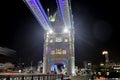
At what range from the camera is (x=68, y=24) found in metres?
42.8

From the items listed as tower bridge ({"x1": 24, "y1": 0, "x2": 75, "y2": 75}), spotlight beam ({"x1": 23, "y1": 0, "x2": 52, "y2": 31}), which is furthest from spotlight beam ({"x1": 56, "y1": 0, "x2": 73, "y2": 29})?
spotlight beam ({"x1": 23, "y1": 0, "x2": 52, "y2": 31})

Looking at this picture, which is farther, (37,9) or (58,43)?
(58,43)

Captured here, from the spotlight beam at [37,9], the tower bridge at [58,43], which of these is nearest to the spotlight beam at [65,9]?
the tower bridge at [58,43]

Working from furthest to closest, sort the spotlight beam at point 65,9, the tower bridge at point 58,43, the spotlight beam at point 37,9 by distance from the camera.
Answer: the tower bridge at point 58,43 → the spotlight beam at point 65,9 → the spotlight beam at point 37,9

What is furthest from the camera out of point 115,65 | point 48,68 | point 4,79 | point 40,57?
point 115,65

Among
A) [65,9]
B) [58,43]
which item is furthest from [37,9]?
[58,43]

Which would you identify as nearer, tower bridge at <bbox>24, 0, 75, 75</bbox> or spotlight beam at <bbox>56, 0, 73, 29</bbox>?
spotlight beam at <bbox>56, 0, 73, 29</bbox>

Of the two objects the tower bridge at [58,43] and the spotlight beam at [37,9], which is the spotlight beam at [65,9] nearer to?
the tower bridge at [58,43]

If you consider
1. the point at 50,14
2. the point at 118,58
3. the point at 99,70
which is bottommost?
the point at 99,70

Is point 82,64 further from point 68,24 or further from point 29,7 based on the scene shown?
point 29,7

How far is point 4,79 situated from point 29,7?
30229 mm

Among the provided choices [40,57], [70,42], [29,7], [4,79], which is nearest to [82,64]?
[40,57]

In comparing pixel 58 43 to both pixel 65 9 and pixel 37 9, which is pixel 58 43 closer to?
pixel 65 9

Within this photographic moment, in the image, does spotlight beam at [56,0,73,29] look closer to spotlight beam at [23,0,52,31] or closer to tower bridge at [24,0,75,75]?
tower bridge at [24,0,75,75]
